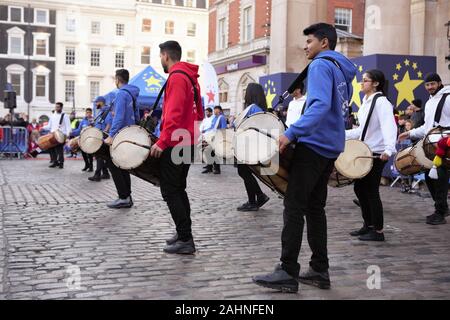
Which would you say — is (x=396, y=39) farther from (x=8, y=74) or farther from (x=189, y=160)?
(x=8, y=74)

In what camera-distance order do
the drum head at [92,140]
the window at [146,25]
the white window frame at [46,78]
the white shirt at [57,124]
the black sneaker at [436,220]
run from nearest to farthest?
the black sneaker at [436,220]
the drum head at [92,140]
the white shirt at [57,124]
the white window frame at [46,78]
the window at [146,25]

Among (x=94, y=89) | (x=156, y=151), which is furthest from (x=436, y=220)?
(x=94, y=89)

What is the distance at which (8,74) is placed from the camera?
58.0 m

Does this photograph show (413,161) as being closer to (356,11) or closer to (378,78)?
(378,78)

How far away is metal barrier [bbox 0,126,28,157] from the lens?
2245cm

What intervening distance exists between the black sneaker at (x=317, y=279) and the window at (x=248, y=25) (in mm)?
30573

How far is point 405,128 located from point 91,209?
6.64 metres

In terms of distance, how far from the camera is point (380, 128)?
6375 mm

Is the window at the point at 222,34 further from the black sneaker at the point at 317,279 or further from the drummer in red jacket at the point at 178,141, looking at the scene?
the black sneaker at the point at 317,279

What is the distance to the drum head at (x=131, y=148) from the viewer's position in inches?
240

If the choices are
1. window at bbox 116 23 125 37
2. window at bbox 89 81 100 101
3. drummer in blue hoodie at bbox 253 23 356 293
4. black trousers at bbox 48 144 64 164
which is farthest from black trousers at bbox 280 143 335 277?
window at bbox 116 23 125 37

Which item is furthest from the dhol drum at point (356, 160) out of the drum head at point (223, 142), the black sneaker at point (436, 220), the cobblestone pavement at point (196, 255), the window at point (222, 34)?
the window at point (222, 34)

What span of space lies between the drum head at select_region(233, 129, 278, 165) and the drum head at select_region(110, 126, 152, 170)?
1.73 metres

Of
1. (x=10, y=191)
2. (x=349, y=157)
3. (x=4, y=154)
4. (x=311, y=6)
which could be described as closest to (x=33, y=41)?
(x=4, y=154)
